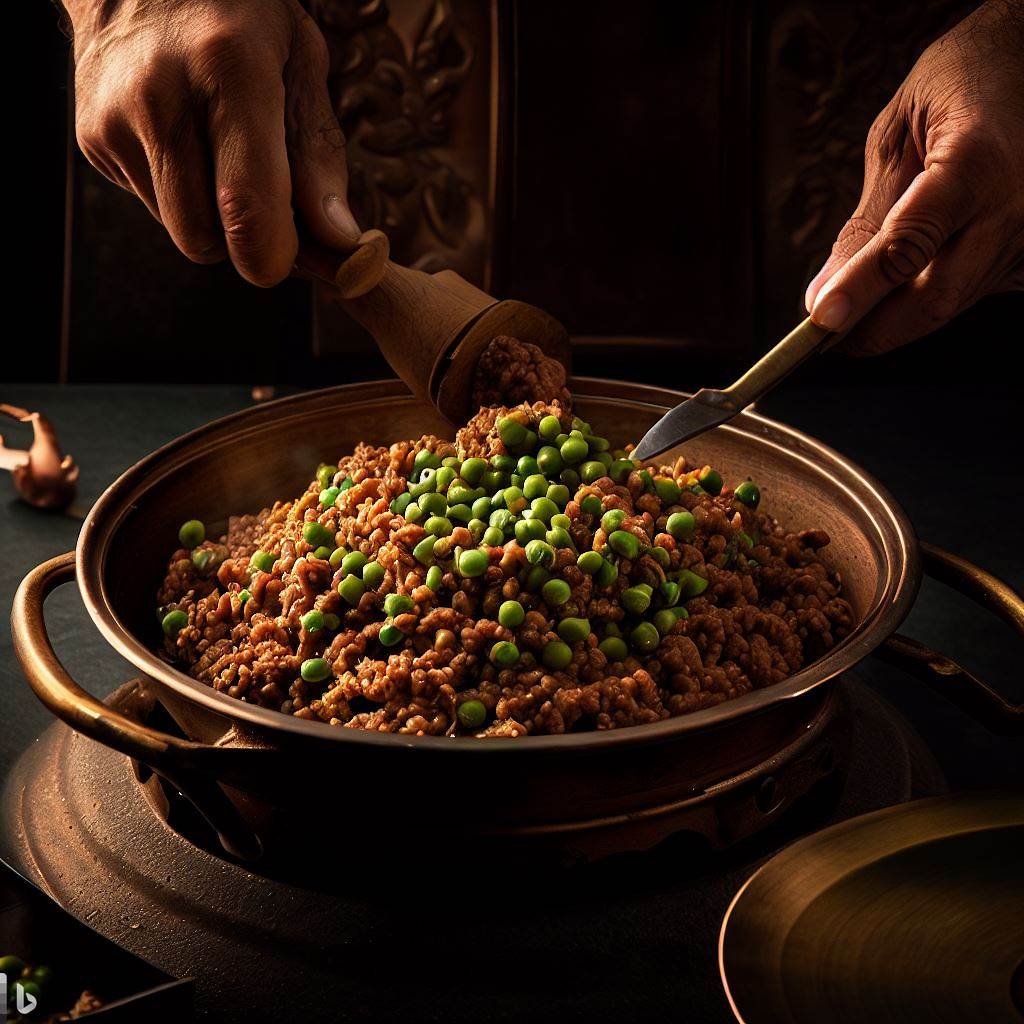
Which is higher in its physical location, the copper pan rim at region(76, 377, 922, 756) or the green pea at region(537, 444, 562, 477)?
the green pea at region(537, 444, 562, 477)

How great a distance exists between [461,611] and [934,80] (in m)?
0.97

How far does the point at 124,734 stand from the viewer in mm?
1076

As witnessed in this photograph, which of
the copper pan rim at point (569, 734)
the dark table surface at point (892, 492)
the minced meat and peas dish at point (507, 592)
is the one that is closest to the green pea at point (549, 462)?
the minced meat and peas dish at point (507, 592)

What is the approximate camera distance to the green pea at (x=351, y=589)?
50.8 inches

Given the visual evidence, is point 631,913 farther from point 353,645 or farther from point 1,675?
point 1,675

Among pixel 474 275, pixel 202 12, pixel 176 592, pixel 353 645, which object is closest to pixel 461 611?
pixel 353 645

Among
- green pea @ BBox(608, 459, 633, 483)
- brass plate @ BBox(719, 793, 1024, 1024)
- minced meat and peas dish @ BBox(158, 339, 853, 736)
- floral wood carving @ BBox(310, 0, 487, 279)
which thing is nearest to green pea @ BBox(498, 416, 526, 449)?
minced meat and peas dish @ BBox(158, 339, 853, 736)

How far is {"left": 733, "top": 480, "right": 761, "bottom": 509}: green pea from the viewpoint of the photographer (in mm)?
1524

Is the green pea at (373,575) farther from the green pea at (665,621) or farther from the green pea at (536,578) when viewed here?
the green pea at (665,621)

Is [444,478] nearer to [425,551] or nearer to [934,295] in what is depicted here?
[425,551]

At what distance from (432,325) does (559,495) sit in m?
0.32

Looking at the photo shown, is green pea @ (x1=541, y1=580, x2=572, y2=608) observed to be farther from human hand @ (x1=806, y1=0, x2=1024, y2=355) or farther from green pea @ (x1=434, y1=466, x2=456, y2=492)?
human hand @ (x1=806, y1=0, x2=1024, y2=355)

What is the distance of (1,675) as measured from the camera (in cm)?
171

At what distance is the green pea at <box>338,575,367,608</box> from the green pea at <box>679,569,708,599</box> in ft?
1.15
